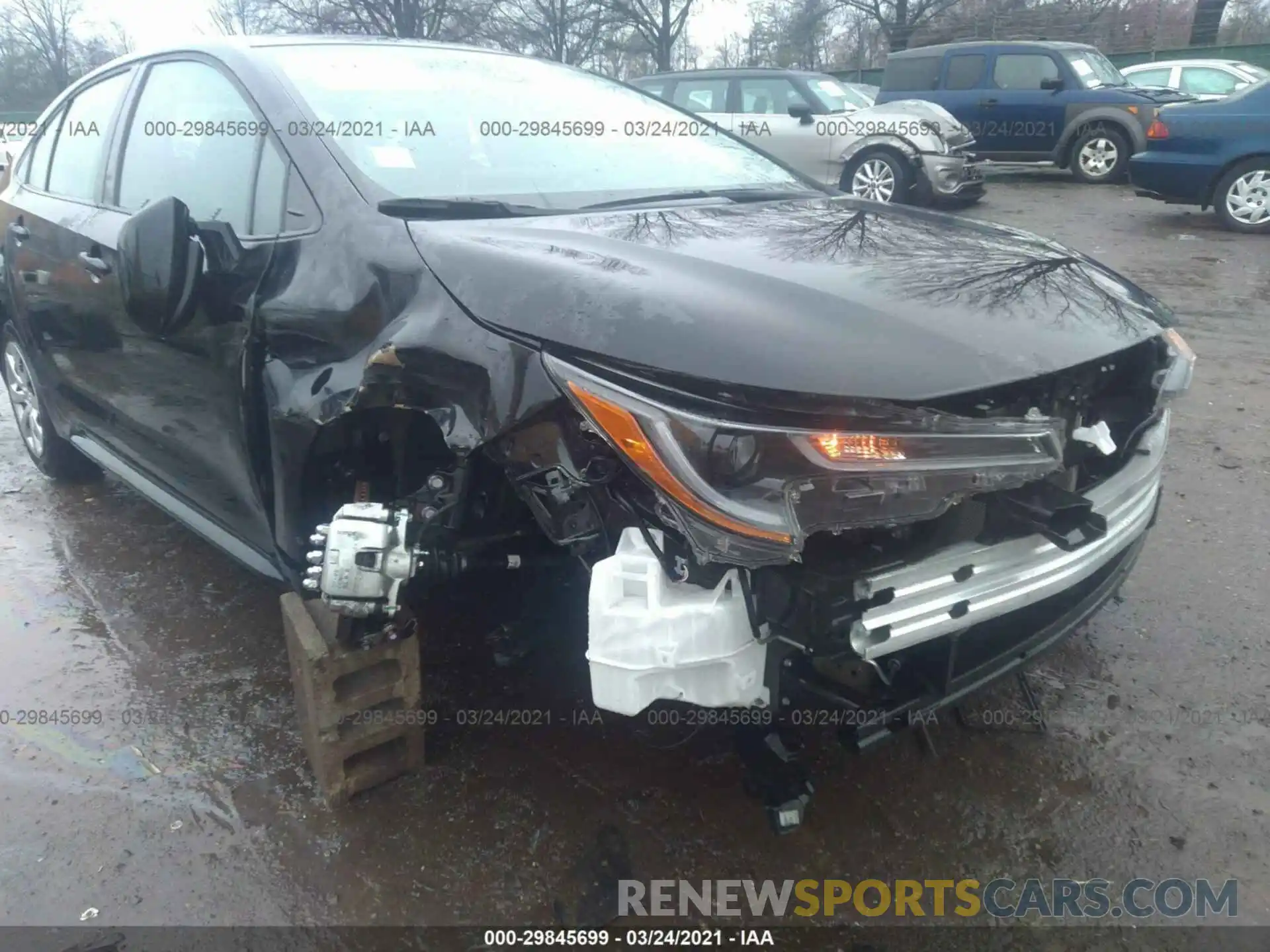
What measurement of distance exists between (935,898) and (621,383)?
4.27 feet

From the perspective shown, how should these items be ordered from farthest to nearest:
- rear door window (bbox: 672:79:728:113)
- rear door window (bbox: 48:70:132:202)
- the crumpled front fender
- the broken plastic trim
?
rear door window (bbox: 672:79:728:113) → the crumpled front fender → rear door window (bbox: 48:70:132:202) → the broken plastic trim

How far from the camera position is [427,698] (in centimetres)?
273

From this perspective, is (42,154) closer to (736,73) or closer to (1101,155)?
(736,73)

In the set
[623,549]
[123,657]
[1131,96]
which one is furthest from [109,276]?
[1131,96]

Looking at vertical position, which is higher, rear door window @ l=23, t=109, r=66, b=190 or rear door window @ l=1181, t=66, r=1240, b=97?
rear door window @ l=1181, t=66, r=1240, b=97

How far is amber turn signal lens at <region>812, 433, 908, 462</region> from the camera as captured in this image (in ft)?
5.24

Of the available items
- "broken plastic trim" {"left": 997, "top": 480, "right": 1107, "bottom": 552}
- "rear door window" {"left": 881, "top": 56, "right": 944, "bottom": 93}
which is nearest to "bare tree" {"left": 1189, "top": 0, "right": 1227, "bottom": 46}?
"rear door window" {"left": 881, "top": 56, "right": 944, "bottom": 93}

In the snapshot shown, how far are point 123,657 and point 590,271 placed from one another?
2.10m

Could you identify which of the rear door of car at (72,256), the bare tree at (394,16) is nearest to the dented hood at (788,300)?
the rear door of car at (72,256)

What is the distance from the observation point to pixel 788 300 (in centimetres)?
179

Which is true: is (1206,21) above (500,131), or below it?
above

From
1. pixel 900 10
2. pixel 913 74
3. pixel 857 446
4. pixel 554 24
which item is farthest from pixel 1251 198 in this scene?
pixel 900 10

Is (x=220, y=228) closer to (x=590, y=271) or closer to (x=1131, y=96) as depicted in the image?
(x=590, y=271)

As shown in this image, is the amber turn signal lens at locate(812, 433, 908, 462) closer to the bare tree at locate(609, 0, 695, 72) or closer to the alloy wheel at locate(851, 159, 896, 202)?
the alloy wheel at locate(851, 159, 896, 202)
